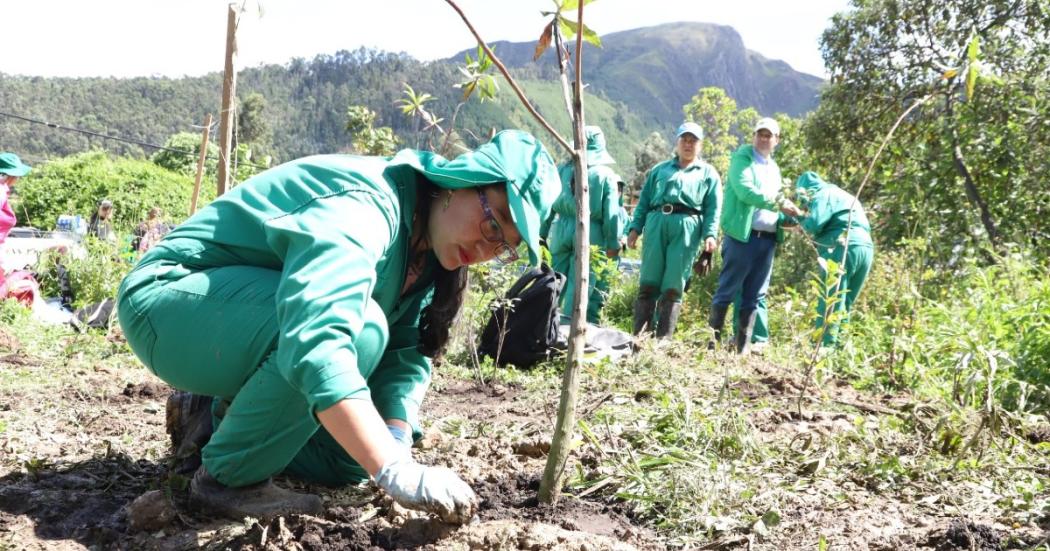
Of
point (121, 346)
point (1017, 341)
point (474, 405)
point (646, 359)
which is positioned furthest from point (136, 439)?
point (1017, 341)

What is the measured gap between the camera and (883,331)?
222 inches

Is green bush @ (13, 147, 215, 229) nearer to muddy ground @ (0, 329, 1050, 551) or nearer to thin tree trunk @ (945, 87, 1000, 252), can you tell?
thin tree trunk @ (945, 87, 1000, 252)

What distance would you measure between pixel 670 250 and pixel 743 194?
63 cm

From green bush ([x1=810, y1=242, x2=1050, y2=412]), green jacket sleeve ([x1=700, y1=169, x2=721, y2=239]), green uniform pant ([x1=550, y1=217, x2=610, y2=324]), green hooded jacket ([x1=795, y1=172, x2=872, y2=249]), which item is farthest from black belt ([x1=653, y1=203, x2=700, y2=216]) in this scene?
green bush ([x1=810, y1=242, x2=1050, y2=412])

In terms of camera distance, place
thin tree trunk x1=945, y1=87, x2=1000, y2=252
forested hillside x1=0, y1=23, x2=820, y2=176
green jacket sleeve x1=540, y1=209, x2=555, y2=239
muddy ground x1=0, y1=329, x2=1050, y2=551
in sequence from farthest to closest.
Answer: forested hillside x1=0, y1=23, x2=820, y2=176
thin tree trunk x1=945, y1=87, x2=1000, y2=252
green jacket sleeve x1=540, y1=209, x2=555, y2=239
muddy ground x1=0, y1=329, x2=1050, y2=551

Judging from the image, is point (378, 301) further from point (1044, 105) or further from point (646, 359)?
point (1044, 105)

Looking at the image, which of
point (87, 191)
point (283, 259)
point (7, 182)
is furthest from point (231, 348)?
point (87, 191)

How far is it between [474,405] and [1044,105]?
25.1ft

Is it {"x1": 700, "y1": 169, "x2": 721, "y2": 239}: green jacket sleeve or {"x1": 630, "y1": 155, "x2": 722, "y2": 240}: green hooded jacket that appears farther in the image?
{"x1": 700, "y1": 169, "x2": 721, "y2": 239}: green jacket sleeve

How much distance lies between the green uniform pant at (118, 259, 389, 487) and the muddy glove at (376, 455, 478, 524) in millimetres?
395

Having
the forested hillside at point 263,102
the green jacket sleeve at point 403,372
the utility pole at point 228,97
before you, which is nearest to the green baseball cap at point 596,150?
the utility pole at point 228,97

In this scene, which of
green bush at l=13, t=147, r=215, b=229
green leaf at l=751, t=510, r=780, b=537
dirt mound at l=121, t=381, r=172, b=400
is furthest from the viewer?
green bush at l=13, t=147, r=215, b=229

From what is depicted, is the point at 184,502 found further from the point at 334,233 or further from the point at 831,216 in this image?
the point at 831,216

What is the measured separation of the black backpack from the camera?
14.6ft
